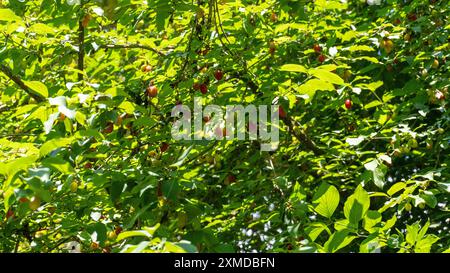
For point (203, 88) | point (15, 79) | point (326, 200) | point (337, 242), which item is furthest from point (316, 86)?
point (15, 79)

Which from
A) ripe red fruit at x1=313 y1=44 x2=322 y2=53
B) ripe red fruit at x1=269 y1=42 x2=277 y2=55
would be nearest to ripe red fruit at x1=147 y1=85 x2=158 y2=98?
ripe red fruit at x1=269 y1=42 x2=277 y2=55

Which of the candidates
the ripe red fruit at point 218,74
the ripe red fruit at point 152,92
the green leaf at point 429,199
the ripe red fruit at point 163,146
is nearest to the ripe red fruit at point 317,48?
the ripe red fruit at point 218,74

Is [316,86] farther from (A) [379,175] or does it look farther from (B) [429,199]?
(A) [379,175]

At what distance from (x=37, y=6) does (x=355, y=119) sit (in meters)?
2.29

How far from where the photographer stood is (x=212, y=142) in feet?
11.3

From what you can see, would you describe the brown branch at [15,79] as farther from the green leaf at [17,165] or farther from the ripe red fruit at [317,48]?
the green leaf at [17,165]

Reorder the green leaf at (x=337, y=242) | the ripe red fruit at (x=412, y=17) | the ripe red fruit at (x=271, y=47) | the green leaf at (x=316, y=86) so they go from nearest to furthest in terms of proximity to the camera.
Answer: the green leaf at (x=337, y=242) < the green leaf at (x=316, y=86) < the ripe red fruit at (x=271, y=47) < the ripe red fruit at (x=412, y=17)

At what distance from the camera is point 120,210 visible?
121 inches

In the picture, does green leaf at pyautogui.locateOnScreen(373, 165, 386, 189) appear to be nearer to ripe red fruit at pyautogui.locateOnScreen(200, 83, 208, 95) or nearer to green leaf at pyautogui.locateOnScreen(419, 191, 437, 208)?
green leaf at pyautogui.locateOnScreen(419, 191, 437, 208)

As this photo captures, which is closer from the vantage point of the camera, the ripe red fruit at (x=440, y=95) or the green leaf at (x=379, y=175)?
the green leaf at (x=379, y=175)

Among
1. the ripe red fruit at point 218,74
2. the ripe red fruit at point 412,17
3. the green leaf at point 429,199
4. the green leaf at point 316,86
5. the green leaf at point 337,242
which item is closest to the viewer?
the green leaf at point 337,242

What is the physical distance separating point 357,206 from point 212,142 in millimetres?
1543

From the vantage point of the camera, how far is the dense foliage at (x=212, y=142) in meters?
2.27

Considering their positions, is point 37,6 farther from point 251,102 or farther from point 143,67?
point 251,102
